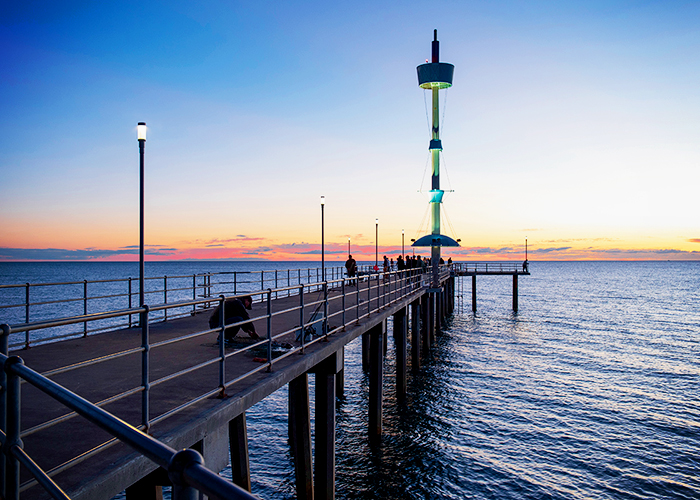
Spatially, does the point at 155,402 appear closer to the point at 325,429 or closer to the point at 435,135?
the point at 325,429

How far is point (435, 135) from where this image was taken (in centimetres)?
2933

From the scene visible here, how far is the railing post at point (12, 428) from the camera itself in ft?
7.86

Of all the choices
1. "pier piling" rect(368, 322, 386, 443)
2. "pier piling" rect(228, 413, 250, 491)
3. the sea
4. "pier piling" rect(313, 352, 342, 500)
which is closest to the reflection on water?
the sea

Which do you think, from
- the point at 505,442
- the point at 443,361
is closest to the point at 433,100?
the point at 443,361

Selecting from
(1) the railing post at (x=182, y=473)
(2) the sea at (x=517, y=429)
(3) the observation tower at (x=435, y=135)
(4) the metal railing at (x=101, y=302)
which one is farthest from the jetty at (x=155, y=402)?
(3) the observation tower at (x=435, y=135)

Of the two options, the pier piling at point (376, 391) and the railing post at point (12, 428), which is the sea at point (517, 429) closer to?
the pier piling at point (376, 391)

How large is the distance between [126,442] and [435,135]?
29.3 m

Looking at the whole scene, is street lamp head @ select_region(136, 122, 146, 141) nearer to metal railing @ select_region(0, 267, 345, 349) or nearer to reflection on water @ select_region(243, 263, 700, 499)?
metal railing @ select_region(0, 267, 345, 349)

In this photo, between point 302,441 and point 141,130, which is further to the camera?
point 141,130

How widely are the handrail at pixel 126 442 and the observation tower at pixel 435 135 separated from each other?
25861 mm

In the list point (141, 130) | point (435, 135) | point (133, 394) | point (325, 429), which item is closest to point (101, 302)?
point (435, 135)

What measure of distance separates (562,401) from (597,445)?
165 inches

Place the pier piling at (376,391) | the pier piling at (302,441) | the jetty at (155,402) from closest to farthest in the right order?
the jetty at (155,402) < the pier piling at (302,441) < the pier piling at (376,391)

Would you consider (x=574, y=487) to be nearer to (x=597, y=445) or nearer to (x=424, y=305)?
(x=597, y=445)
